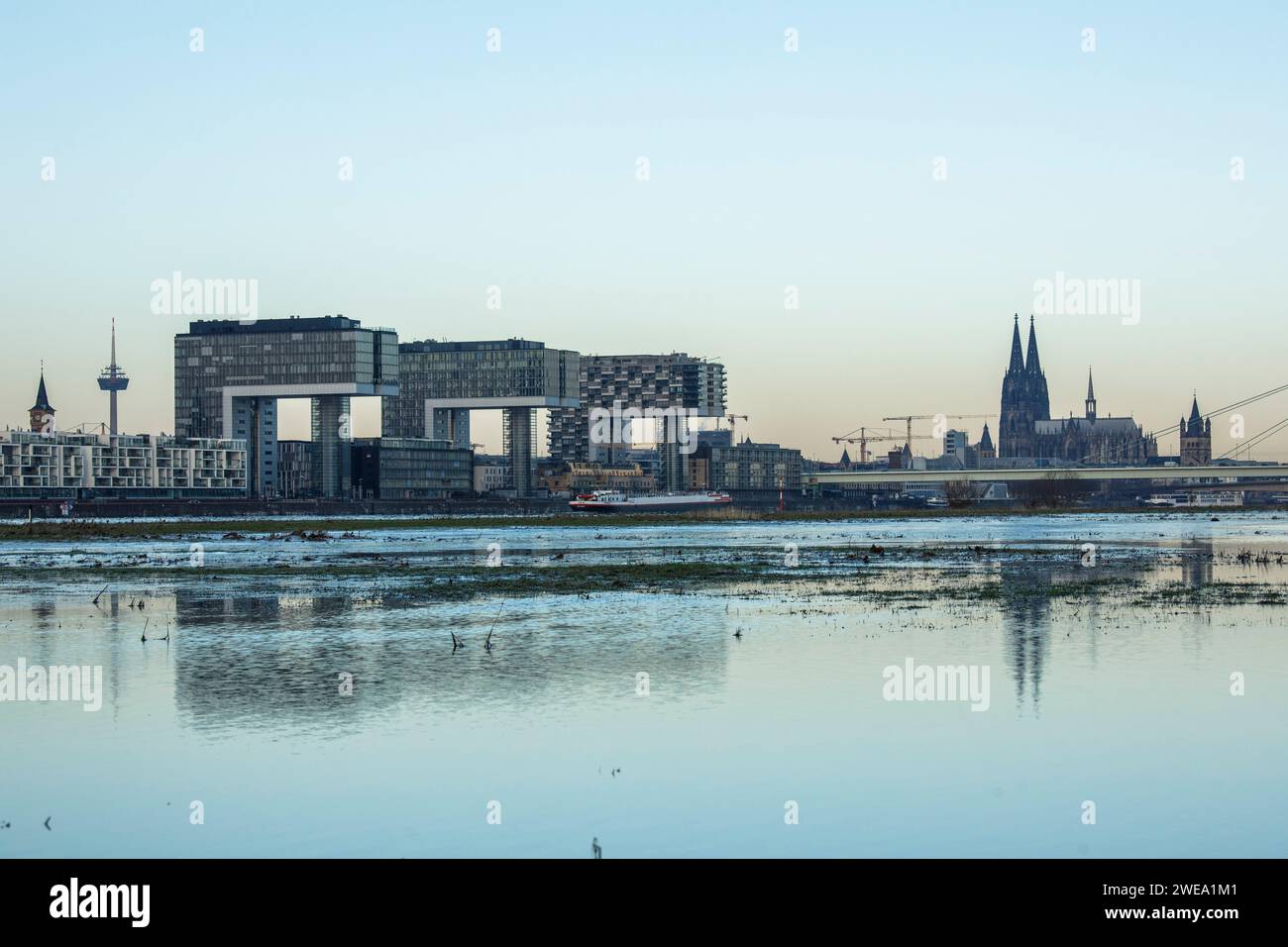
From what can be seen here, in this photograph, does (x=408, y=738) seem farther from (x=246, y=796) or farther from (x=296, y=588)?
(x=296, y=588)

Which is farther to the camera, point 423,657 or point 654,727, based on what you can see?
point 423,657

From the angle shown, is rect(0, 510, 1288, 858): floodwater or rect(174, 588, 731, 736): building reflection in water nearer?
rect(0, 510, 1288, 858): floodwater

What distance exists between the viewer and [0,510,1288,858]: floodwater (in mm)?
14836

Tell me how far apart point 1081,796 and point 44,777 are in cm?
1223

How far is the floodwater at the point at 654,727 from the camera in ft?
48.7

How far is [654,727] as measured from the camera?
20.4m

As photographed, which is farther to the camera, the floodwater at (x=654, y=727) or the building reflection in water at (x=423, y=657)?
the building reflection in water at (x=423, y=657)

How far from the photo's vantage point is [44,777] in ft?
58.0
